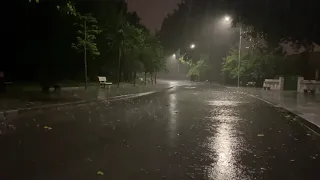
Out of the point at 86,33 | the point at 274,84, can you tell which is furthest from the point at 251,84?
the point at 86,33

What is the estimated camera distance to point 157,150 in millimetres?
7348

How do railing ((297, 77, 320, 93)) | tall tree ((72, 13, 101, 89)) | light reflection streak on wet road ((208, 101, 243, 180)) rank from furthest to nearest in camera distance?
1. railing ((297, 77, 320, 93))
2. tall tree ((72, 13, 101, 89))
3. light reflection streak on wet road ((208, 101, 243, 180))

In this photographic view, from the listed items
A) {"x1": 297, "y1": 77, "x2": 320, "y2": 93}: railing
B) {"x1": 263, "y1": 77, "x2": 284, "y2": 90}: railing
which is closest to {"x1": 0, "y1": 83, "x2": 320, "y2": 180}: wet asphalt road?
{"x1": 297, "y1": 77, "x2": 320, "y2": 93}: railing

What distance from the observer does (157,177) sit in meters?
5.41

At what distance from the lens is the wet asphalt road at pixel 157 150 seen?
5.69 meters

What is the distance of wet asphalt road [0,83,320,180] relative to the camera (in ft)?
18.7

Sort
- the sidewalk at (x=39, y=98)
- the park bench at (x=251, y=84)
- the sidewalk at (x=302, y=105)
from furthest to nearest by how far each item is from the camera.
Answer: the park bench at (x=251, y=84), the sidewalk at (x=39, y=98), the sidewalk at (x=302, y=105)

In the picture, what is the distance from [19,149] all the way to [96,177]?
9.16 ft

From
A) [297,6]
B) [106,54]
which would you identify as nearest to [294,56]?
[297,6]

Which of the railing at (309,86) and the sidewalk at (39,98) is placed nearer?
the sidewalk at (39,98)

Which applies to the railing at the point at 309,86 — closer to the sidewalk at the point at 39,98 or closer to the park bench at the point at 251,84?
the park bench at the point at 251,84

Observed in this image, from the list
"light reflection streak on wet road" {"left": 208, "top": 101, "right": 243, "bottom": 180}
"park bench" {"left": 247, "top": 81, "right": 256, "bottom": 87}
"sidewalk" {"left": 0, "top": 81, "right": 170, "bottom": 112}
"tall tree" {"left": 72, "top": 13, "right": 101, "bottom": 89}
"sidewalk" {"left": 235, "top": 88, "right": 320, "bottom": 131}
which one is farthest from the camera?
"park bench" {"left": 247, "top": 81, "right": 256, "bottom": 87}

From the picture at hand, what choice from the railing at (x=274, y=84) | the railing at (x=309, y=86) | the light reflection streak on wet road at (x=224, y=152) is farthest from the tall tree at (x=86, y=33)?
the railing at (x=274, y=84)

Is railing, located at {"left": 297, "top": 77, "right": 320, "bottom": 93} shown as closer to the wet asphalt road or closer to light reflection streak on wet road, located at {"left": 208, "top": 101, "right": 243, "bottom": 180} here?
the wet asphalt road
